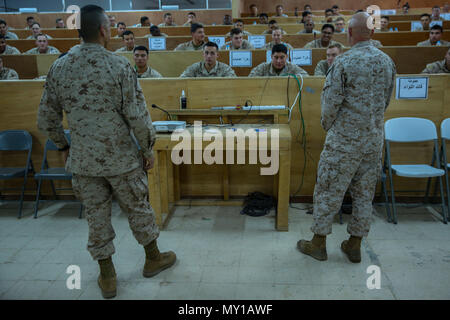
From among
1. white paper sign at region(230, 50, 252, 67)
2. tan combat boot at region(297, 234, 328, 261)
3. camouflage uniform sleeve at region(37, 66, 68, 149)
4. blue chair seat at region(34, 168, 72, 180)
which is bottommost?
tan combat boot at region(297, 234, 328, 261)

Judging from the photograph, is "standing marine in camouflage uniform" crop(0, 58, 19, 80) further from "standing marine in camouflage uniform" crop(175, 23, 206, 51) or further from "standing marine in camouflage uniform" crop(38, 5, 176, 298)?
"standing marine in camouflage uniform" crop(38, 5, 176, 298)

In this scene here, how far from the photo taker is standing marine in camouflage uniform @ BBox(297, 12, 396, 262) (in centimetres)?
176

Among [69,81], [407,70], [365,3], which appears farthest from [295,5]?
[69,81]

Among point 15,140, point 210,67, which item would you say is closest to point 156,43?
point 210,67

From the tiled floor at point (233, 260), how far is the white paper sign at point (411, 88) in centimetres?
92

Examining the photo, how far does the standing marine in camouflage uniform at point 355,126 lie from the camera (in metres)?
1.76

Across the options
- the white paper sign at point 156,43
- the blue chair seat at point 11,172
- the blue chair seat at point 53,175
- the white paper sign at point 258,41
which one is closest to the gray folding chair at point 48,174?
the blue chair seat at point 53,175

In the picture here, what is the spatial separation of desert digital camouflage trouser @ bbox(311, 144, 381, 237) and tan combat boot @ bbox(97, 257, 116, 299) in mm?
1172

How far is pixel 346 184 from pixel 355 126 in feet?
1.08

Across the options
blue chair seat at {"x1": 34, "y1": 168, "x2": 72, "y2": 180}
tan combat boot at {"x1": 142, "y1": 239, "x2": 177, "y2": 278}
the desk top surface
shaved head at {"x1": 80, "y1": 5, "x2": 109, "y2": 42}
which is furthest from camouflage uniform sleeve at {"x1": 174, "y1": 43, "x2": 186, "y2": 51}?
tan combat boot at {"x1": 142, "y1": 239, "x2": 177, "y2": 278}

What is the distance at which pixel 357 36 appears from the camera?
70.9 inches

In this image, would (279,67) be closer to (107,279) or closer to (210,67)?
(210,67)

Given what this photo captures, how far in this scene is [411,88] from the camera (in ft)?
8.96
